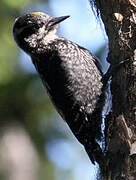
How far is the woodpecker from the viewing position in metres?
5.11

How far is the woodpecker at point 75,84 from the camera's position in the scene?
5108 millimetres

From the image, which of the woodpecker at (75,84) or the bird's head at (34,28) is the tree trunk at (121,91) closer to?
the woodpecker at (75,84)

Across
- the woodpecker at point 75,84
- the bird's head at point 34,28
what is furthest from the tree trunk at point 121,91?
the bird's head at point 34,28

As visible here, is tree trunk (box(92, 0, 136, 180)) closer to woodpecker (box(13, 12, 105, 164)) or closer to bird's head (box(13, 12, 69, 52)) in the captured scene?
woodpecker (box(13, 12, 105, 164))

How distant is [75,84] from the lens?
5.24m

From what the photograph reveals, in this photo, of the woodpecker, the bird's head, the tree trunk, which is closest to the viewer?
the tree trunk

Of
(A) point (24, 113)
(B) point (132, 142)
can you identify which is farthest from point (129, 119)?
(A) point (24, 113)

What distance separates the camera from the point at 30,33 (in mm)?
5680

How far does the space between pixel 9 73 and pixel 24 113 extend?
99 cm

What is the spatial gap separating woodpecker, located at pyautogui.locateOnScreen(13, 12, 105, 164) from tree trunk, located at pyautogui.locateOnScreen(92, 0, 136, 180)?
516 mm

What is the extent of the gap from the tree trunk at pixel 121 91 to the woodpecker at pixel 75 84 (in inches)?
20.3

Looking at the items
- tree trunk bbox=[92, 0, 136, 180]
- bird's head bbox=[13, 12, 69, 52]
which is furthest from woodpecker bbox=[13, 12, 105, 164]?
tree trunk bbox=[92, 0, 136, 180]

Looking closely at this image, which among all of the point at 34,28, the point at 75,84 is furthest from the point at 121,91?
the point at 34,28

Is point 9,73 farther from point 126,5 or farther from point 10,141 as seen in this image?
point 126,5
